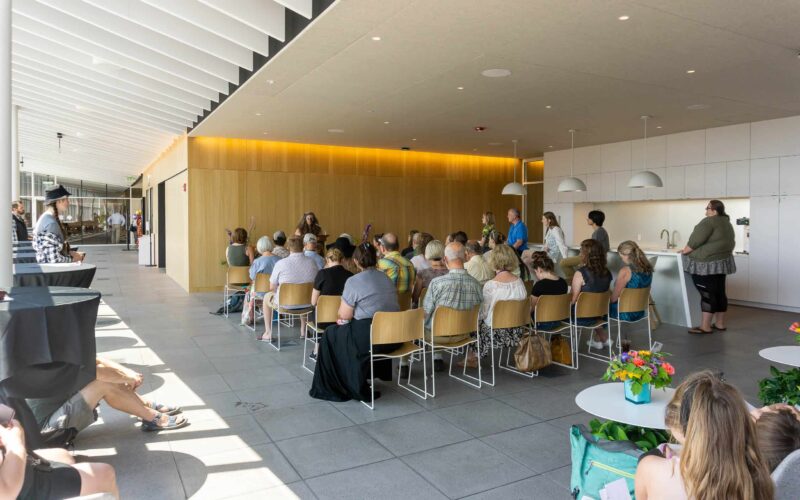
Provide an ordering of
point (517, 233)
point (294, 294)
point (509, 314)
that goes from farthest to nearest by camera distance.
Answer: point (517, 233) → point (294, 294) → point (509, 314)

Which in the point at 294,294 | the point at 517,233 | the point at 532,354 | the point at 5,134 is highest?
the point at 5,134

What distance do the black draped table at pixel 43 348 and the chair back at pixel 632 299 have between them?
15.3 ft

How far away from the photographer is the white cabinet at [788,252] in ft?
27.1

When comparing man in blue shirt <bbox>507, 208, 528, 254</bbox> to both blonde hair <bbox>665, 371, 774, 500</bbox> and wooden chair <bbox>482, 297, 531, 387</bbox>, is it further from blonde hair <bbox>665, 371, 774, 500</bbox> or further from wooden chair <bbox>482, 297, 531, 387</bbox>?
blonde hair <bbox>665, 371, 774, 500</bbox>

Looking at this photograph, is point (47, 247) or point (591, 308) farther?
point (47, 247)

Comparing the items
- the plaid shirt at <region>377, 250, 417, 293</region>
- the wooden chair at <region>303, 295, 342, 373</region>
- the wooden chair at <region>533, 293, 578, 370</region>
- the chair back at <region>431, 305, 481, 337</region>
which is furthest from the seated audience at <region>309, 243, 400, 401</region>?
the wooden chair at <region>533, 293, 578, 370</region>

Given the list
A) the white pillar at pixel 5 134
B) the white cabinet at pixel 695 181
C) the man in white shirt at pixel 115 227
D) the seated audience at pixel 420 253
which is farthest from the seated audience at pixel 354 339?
the man in white shirt at pixel 115 227

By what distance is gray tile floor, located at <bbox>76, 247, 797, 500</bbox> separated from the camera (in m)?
3.02

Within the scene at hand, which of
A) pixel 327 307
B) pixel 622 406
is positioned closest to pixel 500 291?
pixel 327 307

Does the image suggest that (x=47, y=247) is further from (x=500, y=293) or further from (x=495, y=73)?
(x=495, y=73)

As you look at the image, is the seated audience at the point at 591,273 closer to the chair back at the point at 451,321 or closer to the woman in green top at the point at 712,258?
the chair back at the point at 451,321

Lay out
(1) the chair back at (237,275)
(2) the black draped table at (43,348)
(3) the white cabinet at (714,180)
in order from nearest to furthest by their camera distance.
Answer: (2) the black draped table at (43,348)
(1) the chair back at (237,275)
(3) the white cabinet at (714,180)

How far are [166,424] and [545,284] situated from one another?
11.1ft

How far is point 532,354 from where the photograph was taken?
4844 millimetres
